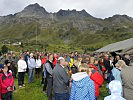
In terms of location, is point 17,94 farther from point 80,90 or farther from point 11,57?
point 80,90

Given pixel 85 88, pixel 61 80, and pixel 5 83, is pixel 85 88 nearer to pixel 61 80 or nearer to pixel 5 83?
pixel 61 80

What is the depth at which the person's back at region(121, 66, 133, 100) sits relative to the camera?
7383mm

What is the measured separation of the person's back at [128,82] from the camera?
7383 mm

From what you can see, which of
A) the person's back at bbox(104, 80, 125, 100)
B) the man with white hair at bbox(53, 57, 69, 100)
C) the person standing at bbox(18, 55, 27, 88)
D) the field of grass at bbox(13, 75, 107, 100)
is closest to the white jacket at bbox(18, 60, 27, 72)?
the person standing at bbox(18, 55, 27, 88)

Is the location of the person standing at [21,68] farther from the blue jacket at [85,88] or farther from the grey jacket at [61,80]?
the blue jacket at [85,88]

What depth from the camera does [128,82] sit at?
7434 mm

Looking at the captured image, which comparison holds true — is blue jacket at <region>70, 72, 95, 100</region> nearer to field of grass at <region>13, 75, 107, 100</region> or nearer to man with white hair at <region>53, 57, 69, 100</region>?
man with white hair at <region>53, 57, 69, 100</region>

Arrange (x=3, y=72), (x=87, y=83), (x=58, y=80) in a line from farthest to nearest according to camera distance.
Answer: (x=3, y=72), (x=58, y=80), (x=87, y=83)

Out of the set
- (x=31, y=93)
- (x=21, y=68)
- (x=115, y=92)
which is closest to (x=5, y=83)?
(x=31, y=93)

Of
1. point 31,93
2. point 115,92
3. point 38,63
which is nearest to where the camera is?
point 115,92

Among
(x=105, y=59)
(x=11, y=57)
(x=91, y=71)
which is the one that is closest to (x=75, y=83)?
(x=91, y=71)

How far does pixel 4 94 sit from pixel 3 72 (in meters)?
0.82

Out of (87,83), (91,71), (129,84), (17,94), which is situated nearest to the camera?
(87,83)

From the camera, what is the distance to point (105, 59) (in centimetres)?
1694
